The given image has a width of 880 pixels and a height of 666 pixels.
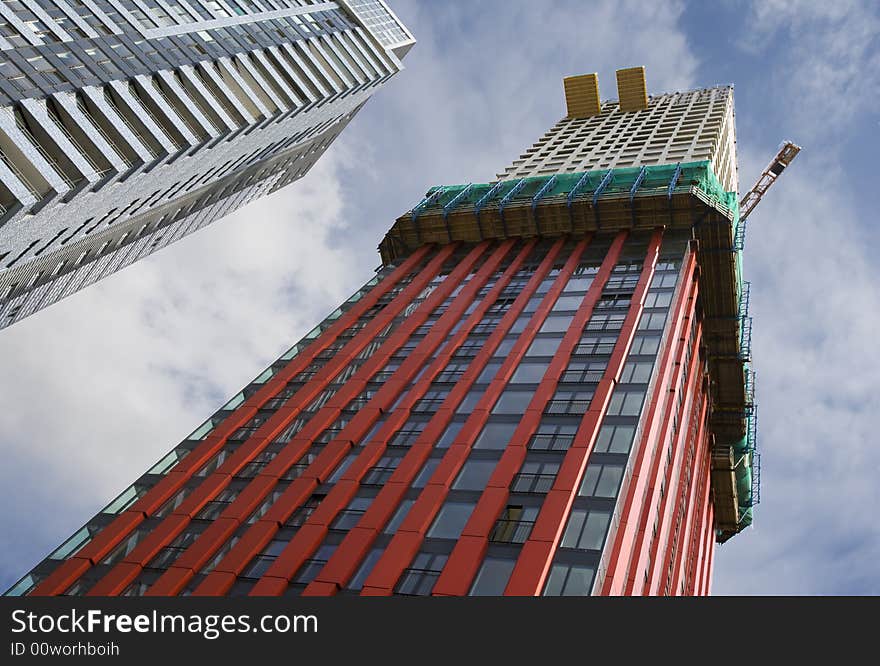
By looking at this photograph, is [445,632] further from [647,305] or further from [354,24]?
[354,24]

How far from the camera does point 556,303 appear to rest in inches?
2440

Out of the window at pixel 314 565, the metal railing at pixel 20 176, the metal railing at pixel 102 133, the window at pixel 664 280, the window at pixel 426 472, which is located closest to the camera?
the window at pixel 314 565

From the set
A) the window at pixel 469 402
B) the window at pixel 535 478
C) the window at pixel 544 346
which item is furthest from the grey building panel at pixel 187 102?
the window at pixel 535 478

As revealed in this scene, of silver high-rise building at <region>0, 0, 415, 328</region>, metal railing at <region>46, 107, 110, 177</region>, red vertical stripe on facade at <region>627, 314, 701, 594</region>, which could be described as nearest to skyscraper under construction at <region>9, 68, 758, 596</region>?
red vertical stripe on facade at <region>627, 314, 701, 594</region>

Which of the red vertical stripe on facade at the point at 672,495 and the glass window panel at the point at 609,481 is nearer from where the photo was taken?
the glass window panel at the point at 609,481

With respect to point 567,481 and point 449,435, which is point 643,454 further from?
point 449,435

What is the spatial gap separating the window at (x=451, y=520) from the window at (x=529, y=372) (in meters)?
12.4

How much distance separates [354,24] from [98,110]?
47.2 meters

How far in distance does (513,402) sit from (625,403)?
20.7 feet

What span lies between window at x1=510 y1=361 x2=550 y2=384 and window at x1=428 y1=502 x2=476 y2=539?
12375 mm

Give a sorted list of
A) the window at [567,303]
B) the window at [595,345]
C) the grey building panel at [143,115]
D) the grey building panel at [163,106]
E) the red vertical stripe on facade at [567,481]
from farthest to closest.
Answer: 1. the window at [567,303]
2. the grey building panel at [163,106]
3. the window at [595,345]
4. the grey building panel at [143,115]
5. the red vertical stripe on facade at [567,481]

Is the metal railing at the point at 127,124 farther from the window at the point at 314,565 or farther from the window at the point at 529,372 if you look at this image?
the window at the point at 314,565

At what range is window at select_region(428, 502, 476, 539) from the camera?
1561 inches

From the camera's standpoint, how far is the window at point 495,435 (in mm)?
46219
